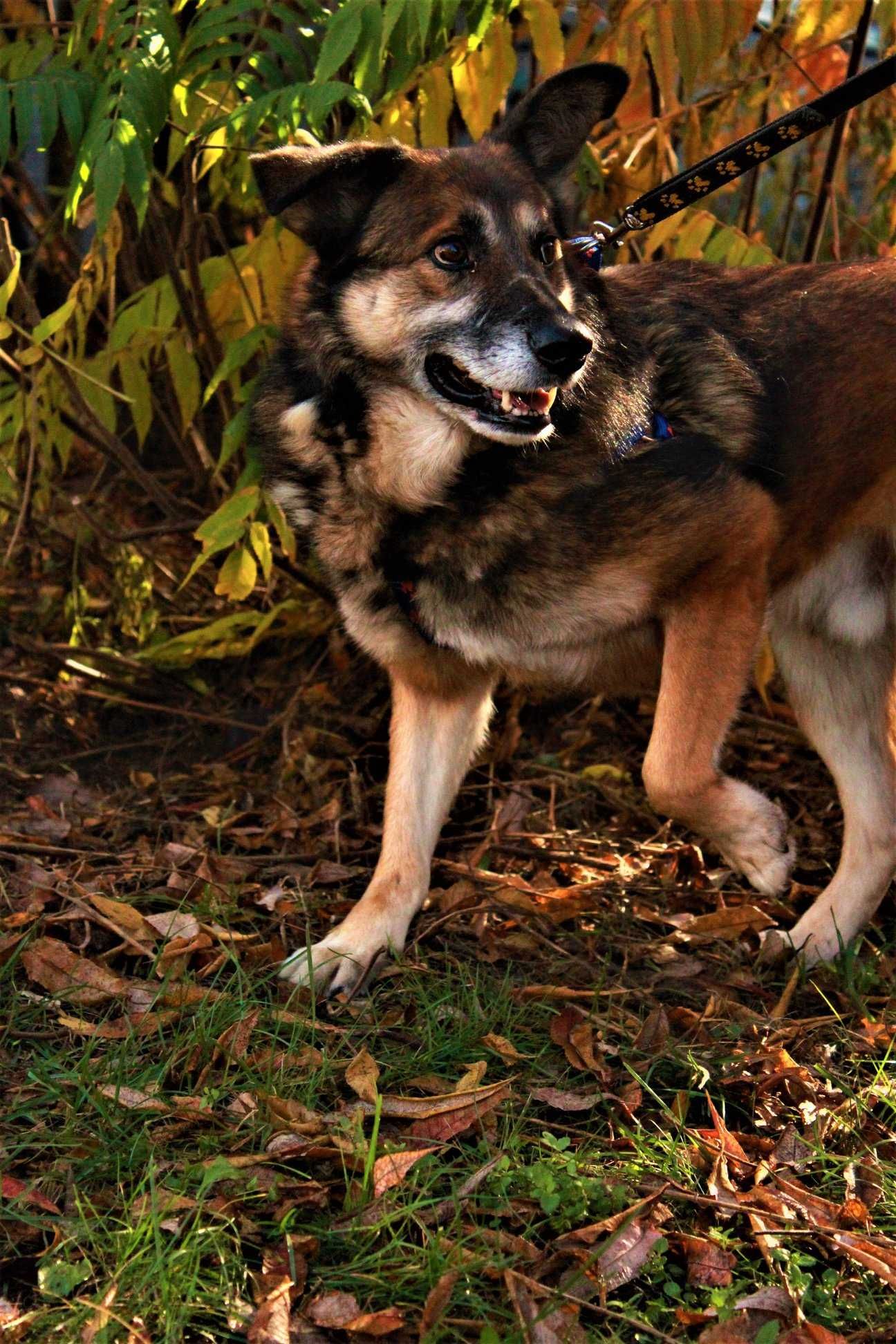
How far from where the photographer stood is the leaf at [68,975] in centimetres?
266

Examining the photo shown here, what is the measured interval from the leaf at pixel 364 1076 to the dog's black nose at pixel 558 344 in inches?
54.1

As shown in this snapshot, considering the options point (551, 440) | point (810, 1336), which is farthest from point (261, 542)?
point (810, 1336)

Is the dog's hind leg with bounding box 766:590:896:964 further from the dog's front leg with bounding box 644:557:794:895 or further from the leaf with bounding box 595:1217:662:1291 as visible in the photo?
the leaf with bounding box 595:1217:662:1291

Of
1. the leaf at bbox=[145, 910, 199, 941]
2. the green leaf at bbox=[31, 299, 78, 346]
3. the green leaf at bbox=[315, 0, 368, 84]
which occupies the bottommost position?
the leaf at bbox=[145, 910, 199, 941]

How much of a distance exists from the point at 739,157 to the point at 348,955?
1995mm

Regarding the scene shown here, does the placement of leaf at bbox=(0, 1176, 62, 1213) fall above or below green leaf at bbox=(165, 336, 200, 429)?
below

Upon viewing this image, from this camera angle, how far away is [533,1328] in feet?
6.15

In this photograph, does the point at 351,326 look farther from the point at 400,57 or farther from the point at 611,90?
the point at 611,90

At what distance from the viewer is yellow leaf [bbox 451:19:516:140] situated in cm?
320

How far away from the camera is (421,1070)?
8.28ft

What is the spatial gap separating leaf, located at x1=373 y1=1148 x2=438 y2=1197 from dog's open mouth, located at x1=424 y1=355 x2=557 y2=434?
1421 mm

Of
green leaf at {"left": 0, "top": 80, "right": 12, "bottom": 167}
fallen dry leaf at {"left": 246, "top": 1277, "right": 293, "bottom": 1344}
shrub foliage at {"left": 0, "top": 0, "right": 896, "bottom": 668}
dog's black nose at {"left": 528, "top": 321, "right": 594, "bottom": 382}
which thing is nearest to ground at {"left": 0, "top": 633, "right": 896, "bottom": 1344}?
fallen dry leaf at {"left": 246, "top": 1277, "right": 293, "bottom": 1344}

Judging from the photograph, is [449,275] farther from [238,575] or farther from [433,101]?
[238,575]

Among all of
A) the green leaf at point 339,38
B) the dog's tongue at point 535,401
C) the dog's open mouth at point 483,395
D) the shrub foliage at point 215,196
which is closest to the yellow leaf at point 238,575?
the shrub foliage at point 215,196
